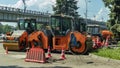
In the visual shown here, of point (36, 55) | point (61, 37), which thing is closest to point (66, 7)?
point (61, 37)

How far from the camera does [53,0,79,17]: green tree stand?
101 meters

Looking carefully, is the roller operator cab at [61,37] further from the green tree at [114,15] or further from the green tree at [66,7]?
the green tree at [66,7]

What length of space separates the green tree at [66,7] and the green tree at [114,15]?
174 ft

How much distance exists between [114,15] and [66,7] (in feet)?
186

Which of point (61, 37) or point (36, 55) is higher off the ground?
point (61, 37)

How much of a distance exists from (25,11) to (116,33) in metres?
49.1

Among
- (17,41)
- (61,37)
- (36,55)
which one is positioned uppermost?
(61,37)

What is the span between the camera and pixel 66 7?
4023 inches

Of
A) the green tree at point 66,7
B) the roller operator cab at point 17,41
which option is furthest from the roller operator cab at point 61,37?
the green tree at point 66,7

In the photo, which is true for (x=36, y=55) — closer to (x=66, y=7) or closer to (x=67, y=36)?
(x=67, y=36)

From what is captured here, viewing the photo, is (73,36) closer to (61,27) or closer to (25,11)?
(61,27)

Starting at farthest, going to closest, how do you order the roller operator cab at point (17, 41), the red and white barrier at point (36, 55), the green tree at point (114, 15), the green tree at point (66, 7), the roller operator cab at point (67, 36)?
the green tree at point (66, 7) → the green tree at point (114, 15) → the roller operator cab at point (17, 41) → the roller operator cab at point (67, 36) → the red and white barrier at point (36, 55)

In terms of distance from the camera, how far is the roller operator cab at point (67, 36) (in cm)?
2675

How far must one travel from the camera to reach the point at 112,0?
45.2m
